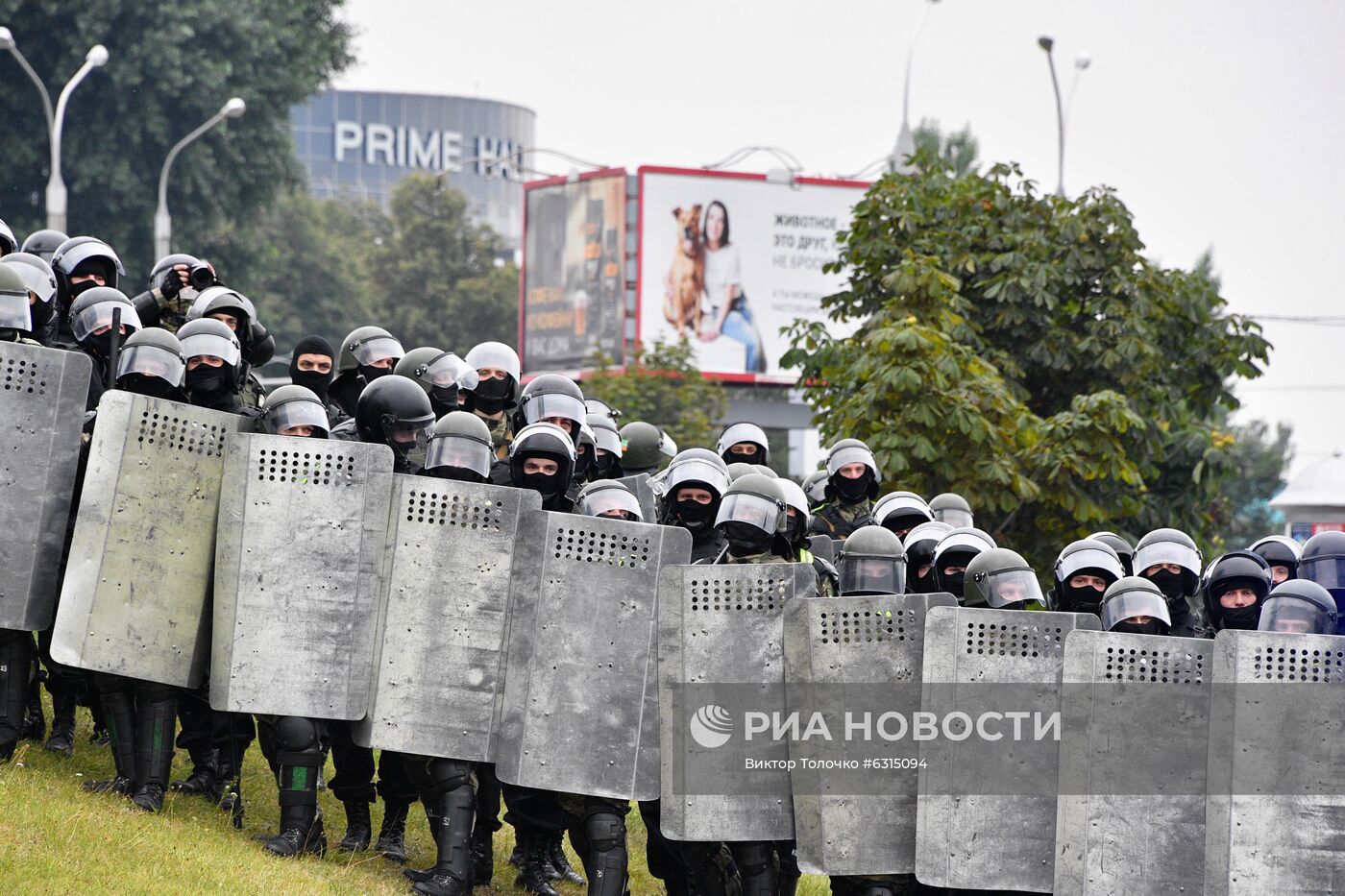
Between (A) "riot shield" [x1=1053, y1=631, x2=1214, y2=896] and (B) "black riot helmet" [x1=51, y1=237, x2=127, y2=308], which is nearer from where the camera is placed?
(A) "riot shield" [x1=1053, y1=631, x2=1214, y2=896]

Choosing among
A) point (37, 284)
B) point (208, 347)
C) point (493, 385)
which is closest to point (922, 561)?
point (493, 385)

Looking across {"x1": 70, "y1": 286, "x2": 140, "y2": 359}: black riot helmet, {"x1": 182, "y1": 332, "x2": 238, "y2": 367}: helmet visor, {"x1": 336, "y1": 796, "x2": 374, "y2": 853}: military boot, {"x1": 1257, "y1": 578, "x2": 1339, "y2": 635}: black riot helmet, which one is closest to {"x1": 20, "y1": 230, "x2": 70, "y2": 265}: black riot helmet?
{"x1": 70, "y1": 286, "x2": 140, "y2": 359}: black riot helmet

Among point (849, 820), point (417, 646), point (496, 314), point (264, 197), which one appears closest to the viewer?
point (849, 820)

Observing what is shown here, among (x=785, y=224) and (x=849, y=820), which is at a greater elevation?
(x=785, y=224)

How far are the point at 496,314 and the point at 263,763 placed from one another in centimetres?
4947

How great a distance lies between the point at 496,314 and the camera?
59312 mm

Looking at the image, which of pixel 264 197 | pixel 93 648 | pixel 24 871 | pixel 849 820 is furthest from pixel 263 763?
pixel 264 197

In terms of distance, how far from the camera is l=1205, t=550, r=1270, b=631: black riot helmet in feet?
28.5

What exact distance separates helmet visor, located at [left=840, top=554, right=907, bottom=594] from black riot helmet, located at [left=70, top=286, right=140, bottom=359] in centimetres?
403

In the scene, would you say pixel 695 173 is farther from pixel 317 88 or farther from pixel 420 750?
pixel 420 750

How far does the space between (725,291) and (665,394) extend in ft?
60.6

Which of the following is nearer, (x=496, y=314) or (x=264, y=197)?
(x=264, y=197)

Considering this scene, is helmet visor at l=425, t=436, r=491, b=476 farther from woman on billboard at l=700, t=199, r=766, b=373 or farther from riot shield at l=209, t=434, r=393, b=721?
woman on billboard at l=700, t=199, r=766, b=373

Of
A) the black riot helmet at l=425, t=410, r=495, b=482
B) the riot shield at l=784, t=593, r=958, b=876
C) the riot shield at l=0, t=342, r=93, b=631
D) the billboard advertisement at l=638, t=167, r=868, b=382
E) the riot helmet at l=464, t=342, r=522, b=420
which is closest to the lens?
the riot shield at l=784, t=593, r=958, b=876
